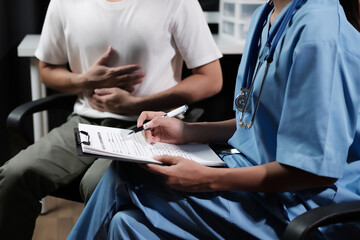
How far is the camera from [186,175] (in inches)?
37.9

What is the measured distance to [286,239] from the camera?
81cm

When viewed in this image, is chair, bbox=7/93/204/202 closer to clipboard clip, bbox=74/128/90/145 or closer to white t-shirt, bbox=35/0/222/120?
white t-shirt, bbox=35/0/222/120

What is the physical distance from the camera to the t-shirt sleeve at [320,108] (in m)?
0.86

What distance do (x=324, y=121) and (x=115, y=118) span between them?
0.89 metres

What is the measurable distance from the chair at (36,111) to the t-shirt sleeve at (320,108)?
77cm

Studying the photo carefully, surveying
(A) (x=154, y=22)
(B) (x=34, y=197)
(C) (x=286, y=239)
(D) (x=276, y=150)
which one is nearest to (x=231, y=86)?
(A) (x=154, y=22)

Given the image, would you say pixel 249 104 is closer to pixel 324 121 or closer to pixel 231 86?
pixel 324 121

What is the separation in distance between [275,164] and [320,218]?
0.15m

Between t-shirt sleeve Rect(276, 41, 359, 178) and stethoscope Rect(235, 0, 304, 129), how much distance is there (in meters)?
0.10

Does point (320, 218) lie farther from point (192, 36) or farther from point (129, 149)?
point (192, 36)

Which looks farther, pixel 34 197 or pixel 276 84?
pixel 34 197

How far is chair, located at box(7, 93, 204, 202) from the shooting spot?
149cm

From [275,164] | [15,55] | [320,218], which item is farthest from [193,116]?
[15,55]

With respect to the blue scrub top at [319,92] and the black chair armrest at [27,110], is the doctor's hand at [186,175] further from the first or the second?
the black chair armrest at [27,110]
